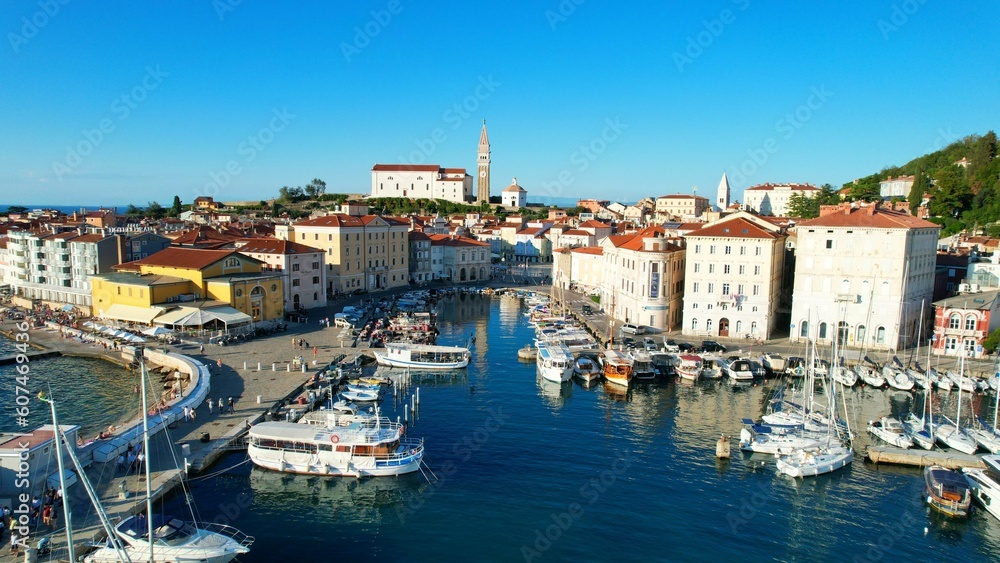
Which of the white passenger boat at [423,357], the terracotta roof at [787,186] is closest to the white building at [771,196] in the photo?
the terracotta roof at [787,186]

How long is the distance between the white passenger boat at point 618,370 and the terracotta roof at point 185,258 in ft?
80.0

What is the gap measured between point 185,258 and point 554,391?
25.7 m

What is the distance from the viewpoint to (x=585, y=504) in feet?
61.8

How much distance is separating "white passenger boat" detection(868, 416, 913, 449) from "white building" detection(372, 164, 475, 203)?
96.8 metres

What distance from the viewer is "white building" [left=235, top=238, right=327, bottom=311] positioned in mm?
45656

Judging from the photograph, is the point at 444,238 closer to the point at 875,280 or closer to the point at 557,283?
the point at 557,283

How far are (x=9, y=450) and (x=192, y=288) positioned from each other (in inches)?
950

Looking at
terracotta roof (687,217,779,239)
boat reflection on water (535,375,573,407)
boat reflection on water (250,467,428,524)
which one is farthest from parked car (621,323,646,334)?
boat reflection on water (250,467,428,524)

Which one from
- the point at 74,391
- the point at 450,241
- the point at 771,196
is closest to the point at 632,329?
the point at 74,391

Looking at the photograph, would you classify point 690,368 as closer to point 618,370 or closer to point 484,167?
point 618,370

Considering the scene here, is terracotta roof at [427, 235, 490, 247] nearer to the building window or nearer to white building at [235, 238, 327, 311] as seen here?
white building at [235, 238, 327, 311]

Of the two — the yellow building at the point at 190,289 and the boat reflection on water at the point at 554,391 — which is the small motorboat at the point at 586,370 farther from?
the yellow building at the point at 190,289

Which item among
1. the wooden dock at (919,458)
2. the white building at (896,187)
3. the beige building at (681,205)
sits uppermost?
the white building at (896,187)

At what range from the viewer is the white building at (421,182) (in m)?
117
